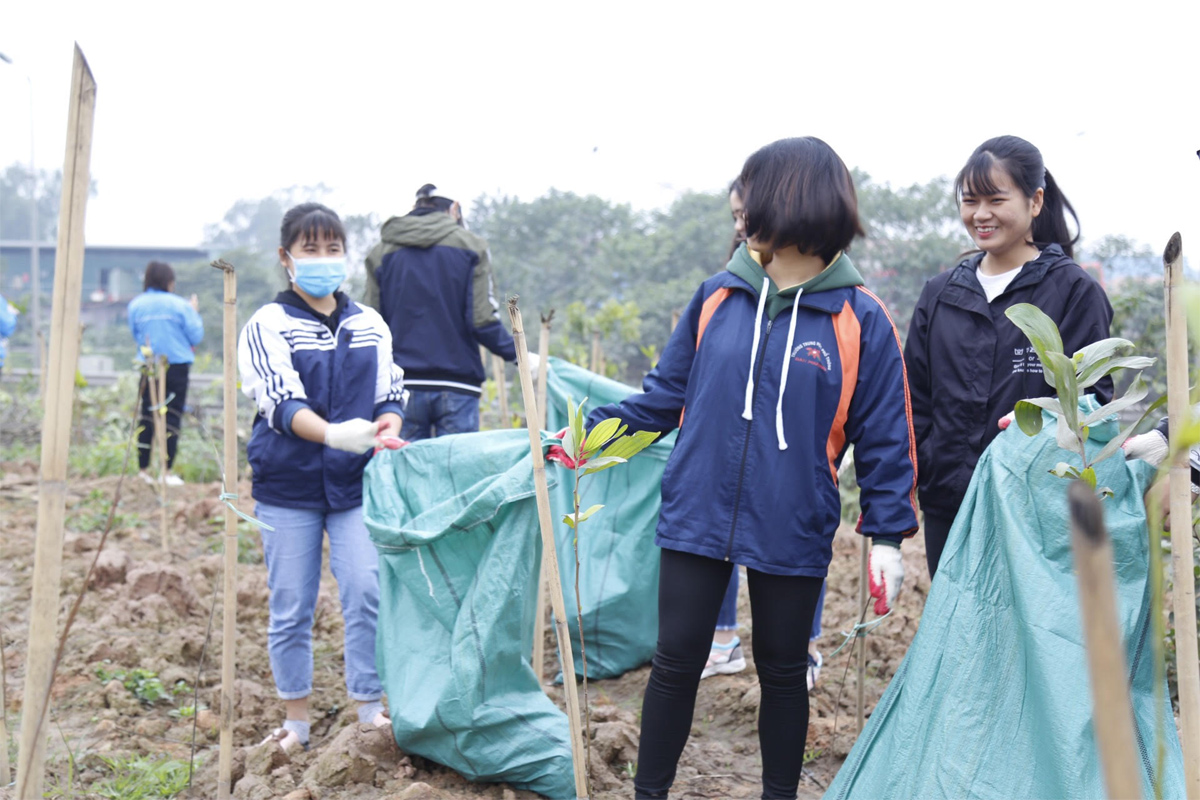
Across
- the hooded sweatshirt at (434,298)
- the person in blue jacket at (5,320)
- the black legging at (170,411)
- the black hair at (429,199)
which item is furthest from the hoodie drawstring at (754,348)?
the black legging at (170,411)

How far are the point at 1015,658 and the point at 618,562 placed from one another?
160 cm

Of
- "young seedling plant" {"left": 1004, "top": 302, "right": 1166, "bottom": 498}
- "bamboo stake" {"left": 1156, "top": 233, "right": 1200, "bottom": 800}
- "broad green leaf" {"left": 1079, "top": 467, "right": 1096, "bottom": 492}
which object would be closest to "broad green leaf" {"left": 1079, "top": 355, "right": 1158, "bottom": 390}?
"young seedling plant" {"left": 1004, "top": 302, "right": 1166, "bottom": 498}

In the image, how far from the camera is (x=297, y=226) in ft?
8.10

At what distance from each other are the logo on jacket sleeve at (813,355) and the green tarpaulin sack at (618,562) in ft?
4.14

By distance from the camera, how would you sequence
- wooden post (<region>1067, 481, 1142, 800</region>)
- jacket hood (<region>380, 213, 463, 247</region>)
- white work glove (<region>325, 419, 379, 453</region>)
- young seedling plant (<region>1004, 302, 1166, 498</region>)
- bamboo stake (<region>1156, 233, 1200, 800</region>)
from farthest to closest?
jacket hood (<region>380, 213, 463, 247</region>) → white work glove (<region>325, 419, 379, 453</region>) → young seedling plant (<region>1004, 302, 1166, 498</region>) → bamboo stake (<region>1156, 233, 1200, 800</region>) → wooden post (<region>1067, 481, 1142, 800</region>)

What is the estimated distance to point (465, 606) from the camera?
2.14 meters

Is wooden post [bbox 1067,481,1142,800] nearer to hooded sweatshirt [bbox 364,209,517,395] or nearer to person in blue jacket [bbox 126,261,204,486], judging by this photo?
hooded sweatshirt [bbox 364,209,517,395]

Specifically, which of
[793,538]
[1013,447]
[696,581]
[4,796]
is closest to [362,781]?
[4,796]

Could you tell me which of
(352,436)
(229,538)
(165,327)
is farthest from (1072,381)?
(165,327)

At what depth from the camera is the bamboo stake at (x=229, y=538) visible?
1984 mm

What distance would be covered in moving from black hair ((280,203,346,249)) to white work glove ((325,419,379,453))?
0.49m

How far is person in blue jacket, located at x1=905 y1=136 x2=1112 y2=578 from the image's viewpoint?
2047mm

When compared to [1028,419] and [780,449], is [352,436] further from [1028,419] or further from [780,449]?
[1028,419]

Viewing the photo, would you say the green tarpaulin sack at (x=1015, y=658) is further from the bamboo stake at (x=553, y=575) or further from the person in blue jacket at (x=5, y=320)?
the person in blue jacket at (x=5, y=320)
